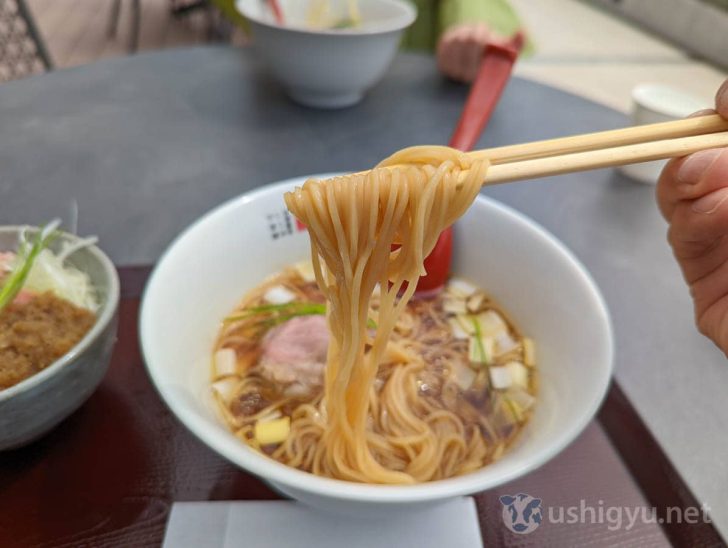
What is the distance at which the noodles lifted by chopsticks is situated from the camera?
0.62 meters

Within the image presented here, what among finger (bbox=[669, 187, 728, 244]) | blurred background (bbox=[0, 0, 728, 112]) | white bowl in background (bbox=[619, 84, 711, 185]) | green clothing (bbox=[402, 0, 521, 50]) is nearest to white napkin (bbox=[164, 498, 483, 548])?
finger (bbox=[669, 187, 728, 244])

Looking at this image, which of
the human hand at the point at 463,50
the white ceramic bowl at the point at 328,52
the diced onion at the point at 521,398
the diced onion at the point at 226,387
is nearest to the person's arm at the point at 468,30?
the human hand at the point at 463,50

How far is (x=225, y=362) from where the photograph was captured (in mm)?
885

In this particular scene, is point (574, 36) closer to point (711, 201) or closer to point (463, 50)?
point (463, 50)

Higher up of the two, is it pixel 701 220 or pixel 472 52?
pixel 701 220

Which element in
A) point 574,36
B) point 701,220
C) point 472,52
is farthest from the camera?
point 574,36

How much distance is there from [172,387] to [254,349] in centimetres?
31

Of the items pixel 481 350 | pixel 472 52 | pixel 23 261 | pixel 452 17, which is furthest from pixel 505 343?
pixel 452 17

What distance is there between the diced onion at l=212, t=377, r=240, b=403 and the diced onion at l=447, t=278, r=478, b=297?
0.44 meters

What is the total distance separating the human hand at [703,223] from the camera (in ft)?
2.26

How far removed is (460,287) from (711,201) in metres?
0.45

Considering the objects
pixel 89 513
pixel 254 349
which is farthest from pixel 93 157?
pixel 89 513

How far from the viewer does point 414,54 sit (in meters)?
2.05

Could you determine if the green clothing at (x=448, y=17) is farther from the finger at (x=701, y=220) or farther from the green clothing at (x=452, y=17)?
the finger at (x=701, y=220)
